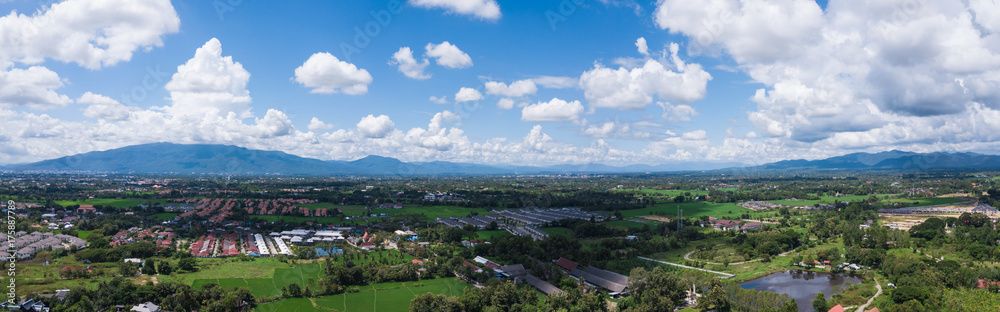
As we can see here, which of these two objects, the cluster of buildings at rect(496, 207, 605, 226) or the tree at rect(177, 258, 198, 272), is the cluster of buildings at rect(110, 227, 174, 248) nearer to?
the tree at rect(177, 258, 198, 272)

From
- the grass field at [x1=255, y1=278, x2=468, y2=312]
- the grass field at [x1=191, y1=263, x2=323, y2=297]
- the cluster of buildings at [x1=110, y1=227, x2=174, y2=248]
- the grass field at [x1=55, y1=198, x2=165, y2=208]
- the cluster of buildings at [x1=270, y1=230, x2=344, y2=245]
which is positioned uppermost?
the grass field at [x1=55, y1=198, x2=165, y2=208]

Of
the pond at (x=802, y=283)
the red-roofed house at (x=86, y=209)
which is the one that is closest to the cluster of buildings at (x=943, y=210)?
the pond at (x=802, y=283)

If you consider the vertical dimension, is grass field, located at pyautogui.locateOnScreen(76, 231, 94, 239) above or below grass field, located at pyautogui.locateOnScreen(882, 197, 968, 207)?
below

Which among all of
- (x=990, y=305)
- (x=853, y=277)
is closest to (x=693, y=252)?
(x=853, y=277)

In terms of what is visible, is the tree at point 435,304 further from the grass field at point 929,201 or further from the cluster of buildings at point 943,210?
the grass field at point 929,201

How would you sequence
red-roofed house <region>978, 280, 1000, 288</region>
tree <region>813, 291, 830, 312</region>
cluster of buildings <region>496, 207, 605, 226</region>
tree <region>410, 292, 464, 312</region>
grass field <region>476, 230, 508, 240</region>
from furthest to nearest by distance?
1. cluster of buildings <region>496, 207, 605, 226</region>
2. grass field <region>476, 230, 508, 240</region>
3. red-roofed house <region>978, 280, 1000, 288</region>
4. tree <region>813, 291, 830, 312</region>
5. tree <region>410, 292, 464, 312</region>

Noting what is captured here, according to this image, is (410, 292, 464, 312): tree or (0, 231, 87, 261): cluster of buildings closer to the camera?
(410, 292, 464, 312): tree

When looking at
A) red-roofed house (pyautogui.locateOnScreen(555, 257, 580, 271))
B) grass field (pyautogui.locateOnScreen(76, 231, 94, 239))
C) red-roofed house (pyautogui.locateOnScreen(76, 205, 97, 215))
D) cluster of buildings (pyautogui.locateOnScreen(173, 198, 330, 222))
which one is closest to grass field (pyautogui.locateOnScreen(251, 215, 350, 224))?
cluster of buildings (pyautogui.locateOnScreen(173, 198, 330, 222))

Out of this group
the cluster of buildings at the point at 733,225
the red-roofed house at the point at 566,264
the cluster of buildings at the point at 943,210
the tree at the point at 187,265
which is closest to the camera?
the tree at the point at 187,265
